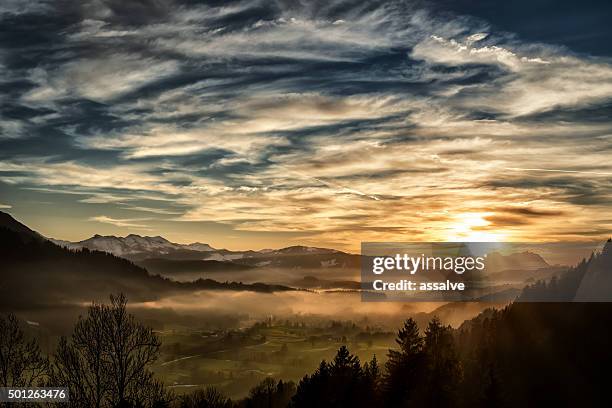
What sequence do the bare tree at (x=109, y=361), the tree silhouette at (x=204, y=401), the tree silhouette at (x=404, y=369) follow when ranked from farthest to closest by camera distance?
the tree silhouette at (x=204, y=401) < the bare tree at (x=109, y=361) < the tree silhouette at (x=404, y=369)

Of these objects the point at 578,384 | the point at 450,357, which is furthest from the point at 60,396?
the point at 578,384

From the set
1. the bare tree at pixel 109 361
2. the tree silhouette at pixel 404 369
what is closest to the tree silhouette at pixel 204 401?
the bare tree at pixel 109 361

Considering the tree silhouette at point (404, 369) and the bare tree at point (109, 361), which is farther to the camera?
the bare tree at point (109, 361)

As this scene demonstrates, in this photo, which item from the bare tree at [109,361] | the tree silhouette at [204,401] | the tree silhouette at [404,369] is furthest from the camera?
the tree silhouette at [204,401]

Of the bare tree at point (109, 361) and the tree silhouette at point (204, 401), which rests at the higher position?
the bare tree at point (109, 361)

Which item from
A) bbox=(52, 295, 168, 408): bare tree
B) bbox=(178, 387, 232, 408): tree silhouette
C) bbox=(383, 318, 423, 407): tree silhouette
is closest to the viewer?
bbox=(383, 318, 423, 407): tree silhouette

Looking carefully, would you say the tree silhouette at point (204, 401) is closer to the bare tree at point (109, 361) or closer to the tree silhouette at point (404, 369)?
the bare tree at point (109, 361)

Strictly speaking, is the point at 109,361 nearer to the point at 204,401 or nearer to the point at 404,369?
the point at 204,401

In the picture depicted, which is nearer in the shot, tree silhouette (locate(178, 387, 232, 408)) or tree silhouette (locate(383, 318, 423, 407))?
tree silhouette (locate(383, 318, 423, 407))

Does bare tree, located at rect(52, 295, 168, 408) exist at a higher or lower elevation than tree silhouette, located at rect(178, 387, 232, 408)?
higher

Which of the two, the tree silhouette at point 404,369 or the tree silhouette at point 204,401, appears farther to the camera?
the tree silhouette at point 204,401

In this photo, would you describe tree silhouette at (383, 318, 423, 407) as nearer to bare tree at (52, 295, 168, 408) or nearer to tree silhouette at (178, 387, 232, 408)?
bare tree at (52, 295, 168, 408)

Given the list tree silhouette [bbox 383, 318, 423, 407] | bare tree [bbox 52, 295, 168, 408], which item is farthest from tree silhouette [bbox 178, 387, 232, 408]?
tree silhouette [bbox 383, 318, 423, 407]

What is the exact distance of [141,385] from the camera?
79188 millimetres
